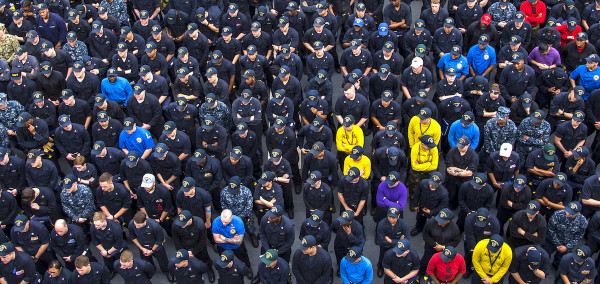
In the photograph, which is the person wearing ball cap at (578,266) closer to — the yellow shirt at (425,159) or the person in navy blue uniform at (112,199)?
the yellow shirt at (425,159)

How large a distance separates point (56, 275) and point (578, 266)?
856 centimetres

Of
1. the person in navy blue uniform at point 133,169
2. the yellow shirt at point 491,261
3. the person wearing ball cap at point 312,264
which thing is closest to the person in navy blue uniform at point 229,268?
the person wearing ball cap at point 312,264

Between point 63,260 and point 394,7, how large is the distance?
31.7 ft

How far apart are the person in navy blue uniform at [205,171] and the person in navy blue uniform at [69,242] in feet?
7.44

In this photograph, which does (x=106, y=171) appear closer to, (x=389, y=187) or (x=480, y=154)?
(x=389, y=187)

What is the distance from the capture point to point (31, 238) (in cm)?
1222

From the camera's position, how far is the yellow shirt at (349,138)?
13633mm

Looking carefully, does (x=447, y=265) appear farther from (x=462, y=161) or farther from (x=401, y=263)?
(x=462, y=161)

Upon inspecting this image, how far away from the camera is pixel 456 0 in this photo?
693 inches

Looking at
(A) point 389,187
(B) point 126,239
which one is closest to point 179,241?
(B) point 126,239

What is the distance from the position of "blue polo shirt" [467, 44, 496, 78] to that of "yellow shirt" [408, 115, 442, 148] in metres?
2.66

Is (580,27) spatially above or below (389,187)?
above

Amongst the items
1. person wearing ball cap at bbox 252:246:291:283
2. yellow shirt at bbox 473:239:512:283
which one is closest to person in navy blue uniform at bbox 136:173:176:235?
person wearing ball cap at bbox 252:246:291:283

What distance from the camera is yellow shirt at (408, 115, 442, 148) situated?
13.7 m
